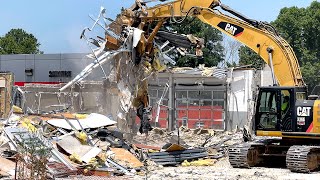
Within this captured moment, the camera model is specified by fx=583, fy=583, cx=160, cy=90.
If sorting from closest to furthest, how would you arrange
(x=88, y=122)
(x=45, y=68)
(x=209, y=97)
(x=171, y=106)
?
(x=88, y=122) → (x=209, y=97) → (x=171, y=106) → (x=45, y=68)

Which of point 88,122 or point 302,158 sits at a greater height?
point 88,122

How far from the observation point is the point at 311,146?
51.2ft

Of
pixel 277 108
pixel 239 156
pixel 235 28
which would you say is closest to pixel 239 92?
pixel 235 28

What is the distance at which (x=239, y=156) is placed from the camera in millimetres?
16312

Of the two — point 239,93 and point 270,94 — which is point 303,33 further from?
point 270,94

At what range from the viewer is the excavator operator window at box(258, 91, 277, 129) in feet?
52.5

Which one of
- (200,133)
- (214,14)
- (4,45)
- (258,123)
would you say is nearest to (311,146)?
A: (258,123)

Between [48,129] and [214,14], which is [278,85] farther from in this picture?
[48,129]

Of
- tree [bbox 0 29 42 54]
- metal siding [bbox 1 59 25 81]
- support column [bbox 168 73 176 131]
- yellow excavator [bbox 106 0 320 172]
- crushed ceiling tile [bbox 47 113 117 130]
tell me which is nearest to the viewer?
yellow excavator [bbox 106 0 320 172]

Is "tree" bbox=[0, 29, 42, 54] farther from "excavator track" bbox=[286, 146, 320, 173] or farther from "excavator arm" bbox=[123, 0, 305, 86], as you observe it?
"excavator track" bbox=[286, 146, 320, 173]

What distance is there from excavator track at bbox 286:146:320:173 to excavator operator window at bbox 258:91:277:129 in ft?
2.97

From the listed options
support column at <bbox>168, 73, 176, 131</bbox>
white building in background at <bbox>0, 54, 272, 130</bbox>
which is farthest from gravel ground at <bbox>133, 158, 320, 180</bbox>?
support column at <bbox>168, 73, 176, 131</bbox>

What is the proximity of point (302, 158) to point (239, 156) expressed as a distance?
1894mm

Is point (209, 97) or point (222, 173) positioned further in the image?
point (209, 97)
